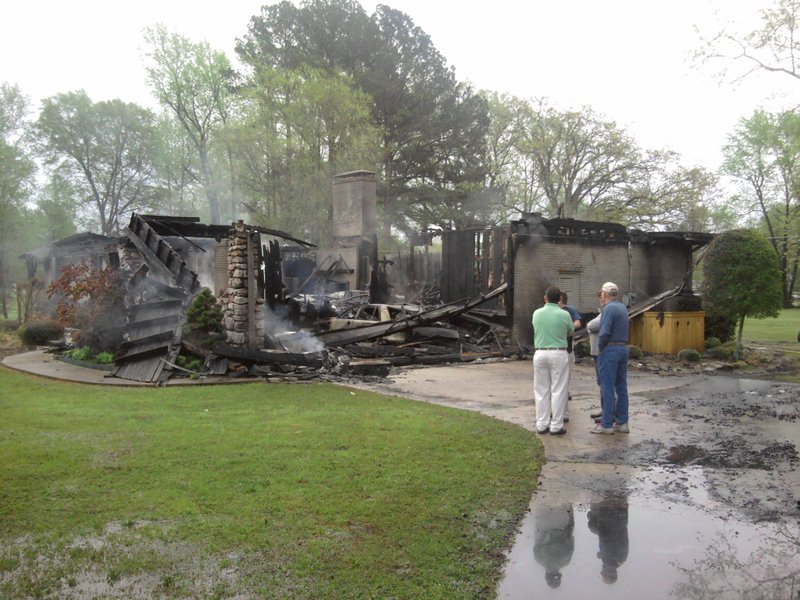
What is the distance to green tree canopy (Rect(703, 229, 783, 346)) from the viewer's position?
15.4 metres

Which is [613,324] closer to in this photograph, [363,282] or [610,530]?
[610,530]

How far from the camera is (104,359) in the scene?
42.7 feet

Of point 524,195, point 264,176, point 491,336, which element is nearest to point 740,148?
point 524,195

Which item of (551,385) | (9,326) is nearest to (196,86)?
(9,326)

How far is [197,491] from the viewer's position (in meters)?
5.13

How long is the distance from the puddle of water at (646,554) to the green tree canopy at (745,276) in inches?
475

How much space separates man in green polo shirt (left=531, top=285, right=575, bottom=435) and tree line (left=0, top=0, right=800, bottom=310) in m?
23.6

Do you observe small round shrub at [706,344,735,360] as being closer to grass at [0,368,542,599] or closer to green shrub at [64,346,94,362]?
grass at [0,368,542,599]

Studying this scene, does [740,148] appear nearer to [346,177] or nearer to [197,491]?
[346,177]

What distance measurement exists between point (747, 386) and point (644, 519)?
816cm

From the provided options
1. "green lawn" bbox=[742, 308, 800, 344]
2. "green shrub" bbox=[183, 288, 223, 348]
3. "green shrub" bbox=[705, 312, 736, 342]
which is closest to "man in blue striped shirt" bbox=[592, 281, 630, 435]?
"green shrub" bbox=[183, 288, 223, 348]

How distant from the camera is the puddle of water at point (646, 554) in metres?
3.67

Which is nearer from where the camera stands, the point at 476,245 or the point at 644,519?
the point at 644,519

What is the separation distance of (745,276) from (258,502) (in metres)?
14.7
